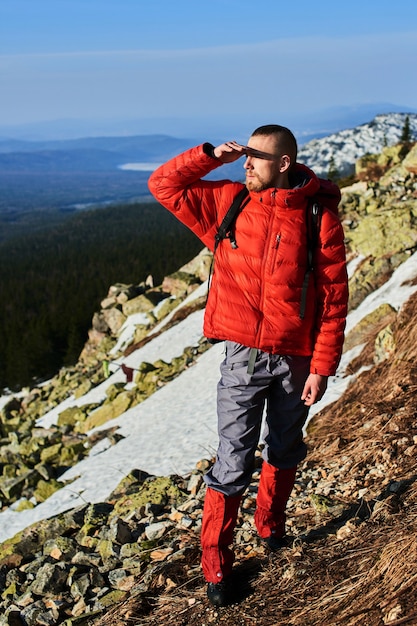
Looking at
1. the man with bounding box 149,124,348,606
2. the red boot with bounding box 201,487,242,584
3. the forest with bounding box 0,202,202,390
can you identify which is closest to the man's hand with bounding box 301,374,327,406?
the man with bounding box 149,124,348,606

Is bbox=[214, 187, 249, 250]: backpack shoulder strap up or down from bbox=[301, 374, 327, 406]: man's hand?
up

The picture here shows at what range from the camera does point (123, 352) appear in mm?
29484

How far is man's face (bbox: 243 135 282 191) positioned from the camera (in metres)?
4.01

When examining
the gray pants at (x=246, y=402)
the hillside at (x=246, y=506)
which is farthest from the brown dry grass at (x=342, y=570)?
the gray pants at (x=246, y=402)

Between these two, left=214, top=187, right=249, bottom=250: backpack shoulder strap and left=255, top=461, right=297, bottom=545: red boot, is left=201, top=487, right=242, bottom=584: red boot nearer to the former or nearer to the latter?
left=255, top=461, right=297, bottom=545: red boot

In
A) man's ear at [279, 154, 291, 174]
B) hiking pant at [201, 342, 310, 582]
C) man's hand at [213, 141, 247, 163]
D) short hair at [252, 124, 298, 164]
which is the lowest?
hiking pant at [201, 342, 310, 582]

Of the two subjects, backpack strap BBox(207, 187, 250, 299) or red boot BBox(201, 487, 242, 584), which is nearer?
backpack strap BBox(207, 187, 250, 299)

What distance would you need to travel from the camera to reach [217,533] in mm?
4383

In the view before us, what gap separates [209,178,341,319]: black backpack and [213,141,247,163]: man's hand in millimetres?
309

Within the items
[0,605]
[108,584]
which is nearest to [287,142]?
[108,584]

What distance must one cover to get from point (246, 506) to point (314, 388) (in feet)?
8.25

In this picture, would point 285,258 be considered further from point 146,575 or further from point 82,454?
point 82,454

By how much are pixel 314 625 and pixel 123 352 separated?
86.0 ft

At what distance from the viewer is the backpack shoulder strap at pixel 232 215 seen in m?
4.24
